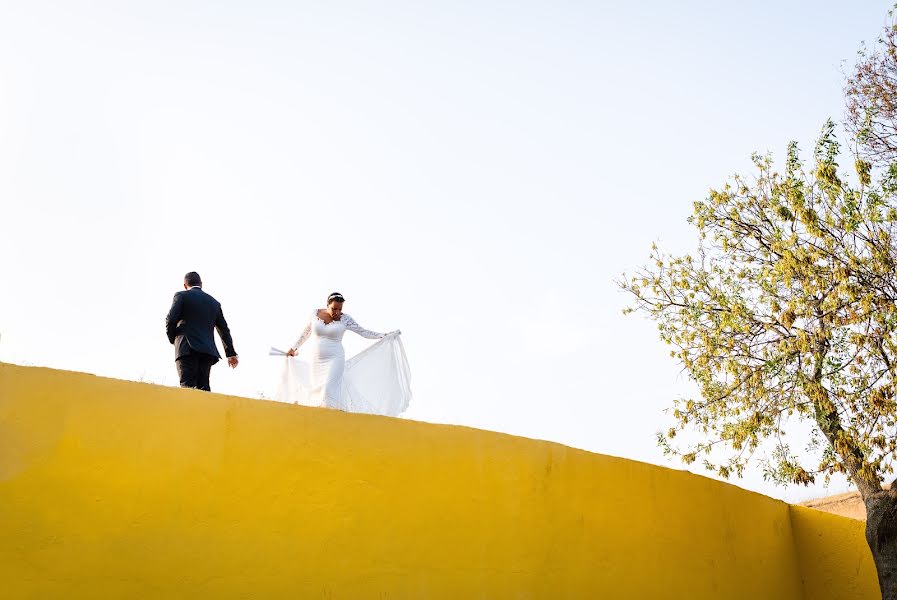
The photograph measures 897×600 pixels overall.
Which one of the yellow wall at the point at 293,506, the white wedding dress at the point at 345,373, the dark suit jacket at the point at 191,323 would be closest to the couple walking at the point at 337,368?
the white wedding dress at the point at 345,373

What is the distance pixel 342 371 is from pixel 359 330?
528mm

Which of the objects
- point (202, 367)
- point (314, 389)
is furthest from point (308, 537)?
point (314, 389)

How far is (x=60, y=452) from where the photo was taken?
15.3 feet

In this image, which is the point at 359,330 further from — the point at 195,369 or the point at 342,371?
the point at 195,369

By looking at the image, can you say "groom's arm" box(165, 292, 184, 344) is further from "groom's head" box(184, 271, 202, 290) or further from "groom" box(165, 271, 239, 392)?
"groom's head" box(184, 271, 202, 290)

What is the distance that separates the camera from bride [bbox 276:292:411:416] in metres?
8.55

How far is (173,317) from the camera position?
296 inches

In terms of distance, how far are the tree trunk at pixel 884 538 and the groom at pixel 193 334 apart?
7098 mm

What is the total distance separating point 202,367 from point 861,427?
7.14 metres

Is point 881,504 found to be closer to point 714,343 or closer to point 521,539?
point 714,343

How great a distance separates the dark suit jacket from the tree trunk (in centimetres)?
710

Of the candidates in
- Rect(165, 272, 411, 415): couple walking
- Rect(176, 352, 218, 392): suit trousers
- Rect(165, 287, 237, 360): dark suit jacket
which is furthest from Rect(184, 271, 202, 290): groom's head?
Rect(176, 352, 218, 392): suit trousers

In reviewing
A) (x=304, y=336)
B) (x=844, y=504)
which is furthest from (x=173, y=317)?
(x=844, y=504)

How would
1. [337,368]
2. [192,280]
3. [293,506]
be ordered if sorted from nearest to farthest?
1. [293,506]
2. [192,280]
3. [337,368]
